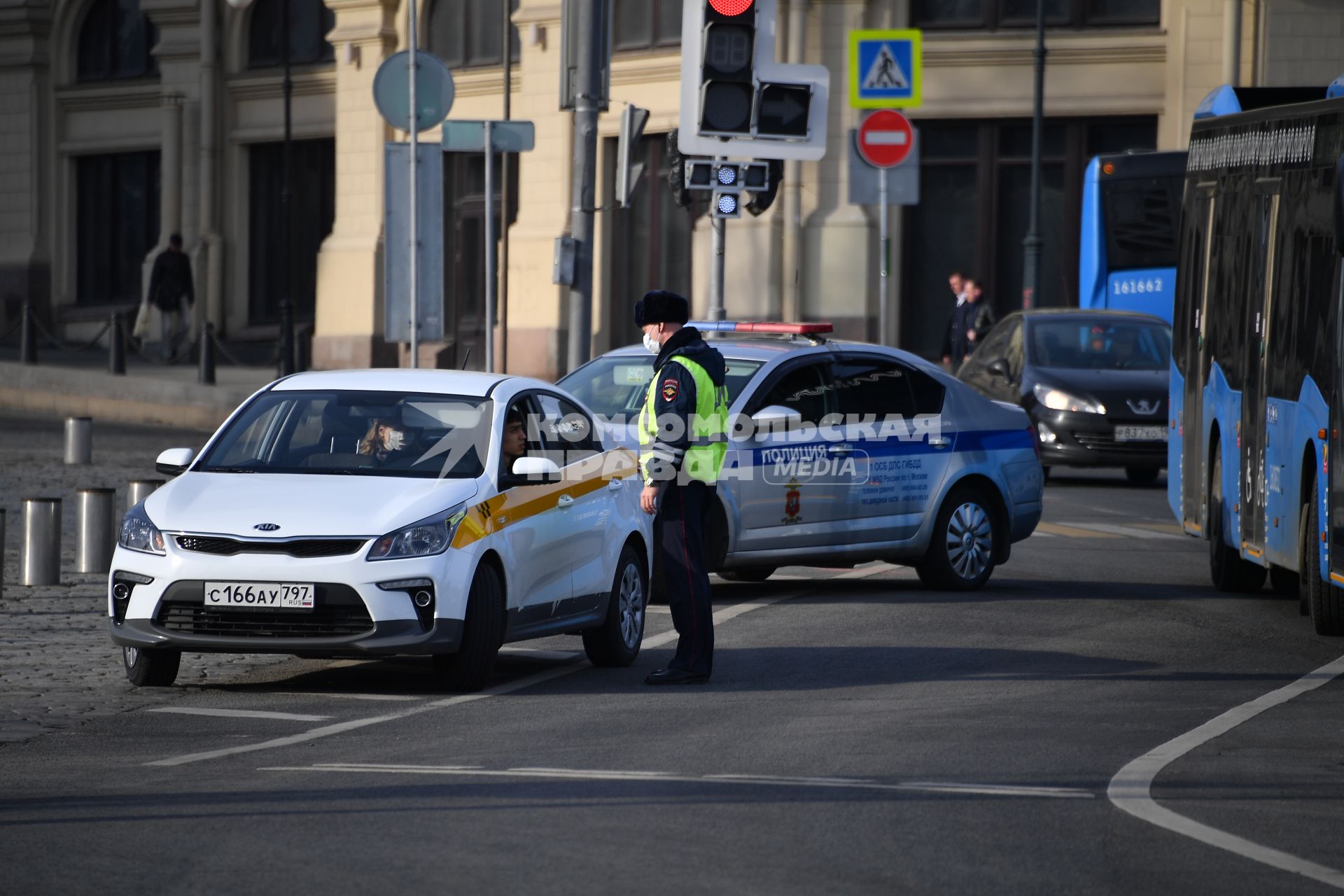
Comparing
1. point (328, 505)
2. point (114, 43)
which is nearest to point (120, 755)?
point (328, 505)

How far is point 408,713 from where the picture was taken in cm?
1012

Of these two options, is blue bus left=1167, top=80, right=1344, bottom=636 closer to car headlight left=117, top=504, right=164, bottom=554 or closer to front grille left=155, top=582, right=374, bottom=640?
front grille left=155, top=582, right=374, bottom=640

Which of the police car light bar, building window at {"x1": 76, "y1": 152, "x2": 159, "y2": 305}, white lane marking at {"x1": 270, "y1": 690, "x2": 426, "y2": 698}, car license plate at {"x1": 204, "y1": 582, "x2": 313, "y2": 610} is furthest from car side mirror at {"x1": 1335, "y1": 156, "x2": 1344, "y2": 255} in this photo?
building window at {"x1": 76, "y1": 152, "x2": 159, "y2": 305}

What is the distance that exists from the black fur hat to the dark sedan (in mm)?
13093

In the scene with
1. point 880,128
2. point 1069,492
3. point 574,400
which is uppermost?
point 880,128

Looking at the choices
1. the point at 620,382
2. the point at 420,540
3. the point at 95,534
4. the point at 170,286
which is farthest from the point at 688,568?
the point at 170,286

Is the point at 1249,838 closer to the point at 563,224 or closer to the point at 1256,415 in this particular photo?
the point at 1256,415

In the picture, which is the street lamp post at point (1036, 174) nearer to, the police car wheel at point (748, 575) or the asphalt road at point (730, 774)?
the police car wheel at point (748, 575)

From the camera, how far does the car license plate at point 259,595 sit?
1027 centimetres

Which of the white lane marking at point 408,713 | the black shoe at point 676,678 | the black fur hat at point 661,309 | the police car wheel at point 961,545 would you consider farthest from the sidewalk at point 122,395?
the black shoe at point 676,678

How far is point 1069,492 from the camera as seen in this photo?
80.1 feet

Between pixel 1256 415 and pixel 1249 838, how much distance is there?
7.60 meters

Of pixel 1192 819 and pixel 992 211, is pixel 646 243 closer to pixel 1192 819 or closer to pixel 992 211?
pixel 992 211

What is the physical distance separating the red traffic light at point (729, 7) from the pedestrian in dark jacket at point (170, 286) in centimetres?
2569
